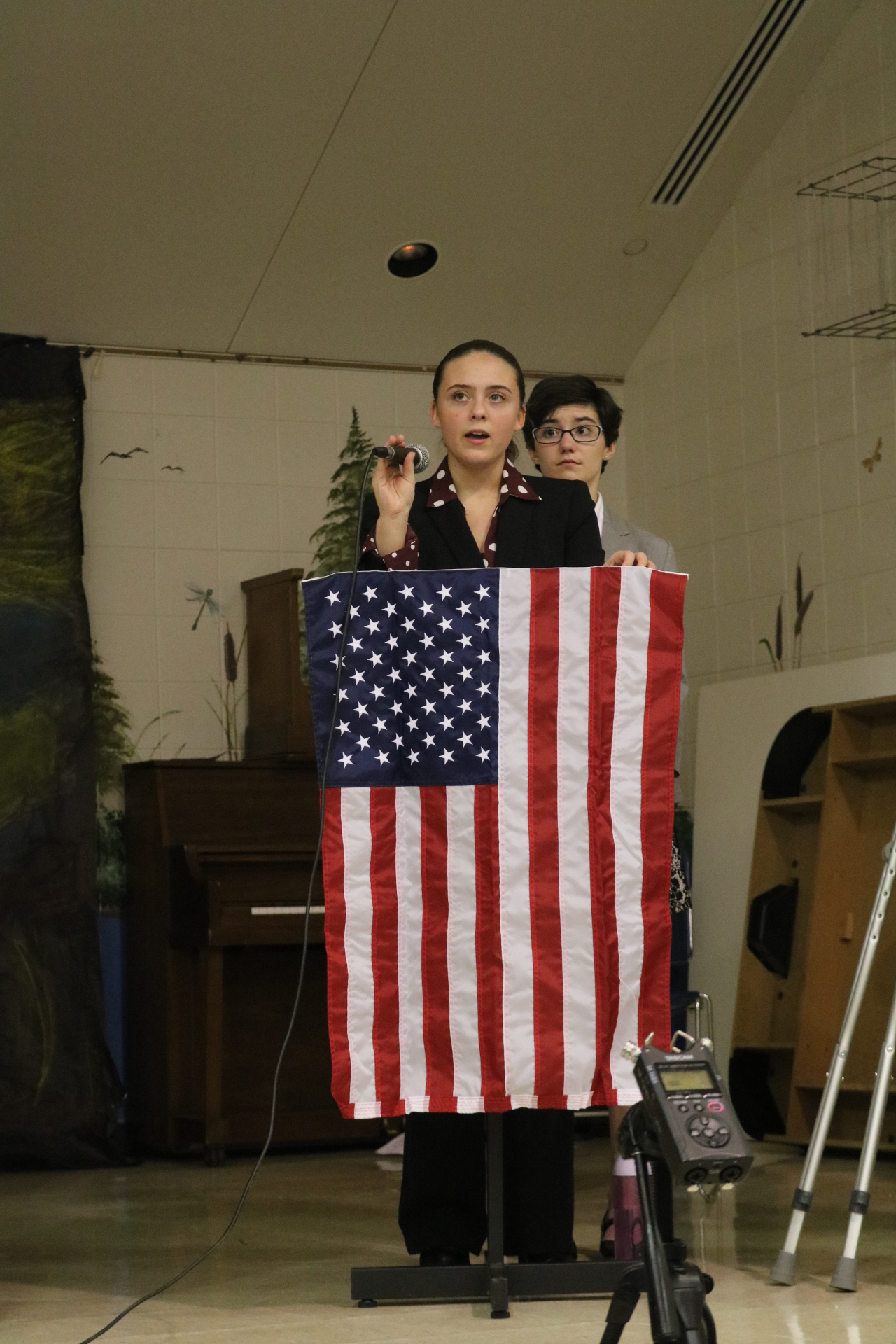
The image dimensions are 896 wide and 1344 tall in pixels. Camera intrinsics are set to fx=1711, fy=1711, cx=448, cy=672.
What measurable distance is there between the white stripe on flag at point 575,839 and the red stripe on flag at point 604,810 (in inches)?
0.4

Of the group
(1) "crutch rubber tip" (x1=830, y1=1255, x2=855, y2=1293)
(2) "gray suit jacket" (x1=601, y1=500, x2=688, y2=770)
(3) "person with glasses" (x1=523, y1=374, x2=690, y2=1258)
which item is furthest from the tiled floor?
(2) "gray suit jacket" (x1=601, y1=500, x2=688, y2=770)

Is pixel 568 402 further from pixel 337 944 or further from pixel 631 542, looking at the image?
pixel 337 944

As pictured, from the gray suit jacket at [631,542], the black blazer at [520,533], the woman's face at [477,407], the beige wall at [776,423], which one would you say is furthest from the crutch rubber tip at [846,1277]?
the beige wall at [776,423]

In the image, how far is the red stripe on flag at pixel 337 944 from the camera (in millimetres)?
2881

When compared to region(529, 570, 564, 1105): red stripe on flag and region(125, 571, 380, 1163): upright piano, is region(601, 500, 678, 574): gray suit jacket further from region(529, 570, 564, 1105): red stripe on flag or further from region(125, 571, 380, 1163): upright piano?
region(125, 571, 380, 1163): upright piano

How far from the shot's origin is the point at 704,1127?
5.34 ft

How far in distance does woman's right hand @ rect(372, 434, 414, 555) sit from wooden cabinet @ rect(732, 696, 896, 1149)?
281 centimetres

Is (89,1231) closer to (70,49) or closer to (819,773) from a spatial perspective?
(819,773)

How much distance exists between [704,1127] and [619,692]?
1399 millimetres

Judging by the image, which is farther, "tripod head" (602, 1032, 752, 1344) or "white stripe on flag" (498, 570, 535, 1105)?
"white stripe on flag" (498, 570, 535, 1105)

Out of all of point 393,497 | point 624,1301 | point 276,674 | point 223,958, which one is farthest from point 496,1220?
point 276,674

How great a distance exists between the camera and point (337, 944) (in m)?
2.91

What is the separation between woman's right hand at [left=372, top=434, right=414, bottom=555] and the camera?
2902mm

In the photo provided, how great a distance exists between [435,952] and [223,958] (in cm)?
296
